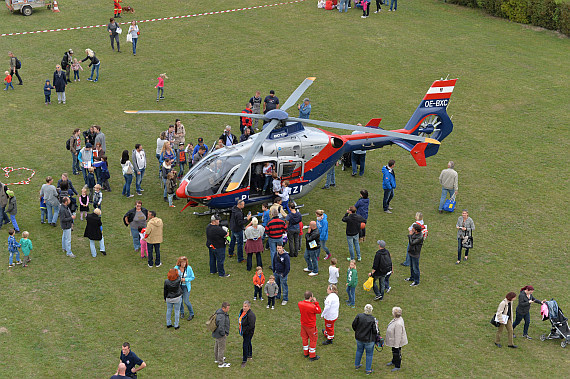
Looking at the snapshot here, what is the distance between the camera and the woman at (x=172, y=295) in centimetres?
1559

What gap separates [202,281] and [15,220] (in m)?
6.40

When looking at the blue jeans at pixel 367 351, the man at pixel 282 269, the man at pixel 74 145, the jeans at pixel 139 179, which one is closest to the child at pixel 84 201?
the jeans at pixel 139 179

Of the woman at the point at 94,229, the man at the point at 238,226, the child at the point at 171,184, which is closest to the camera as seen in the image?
the woman at the point at 94,229

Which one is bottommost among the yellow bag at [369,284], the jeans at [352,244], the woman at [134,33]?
the yellow bag at [369,284]

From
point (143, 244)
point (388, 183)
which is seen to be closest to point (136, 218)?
point (143, 244)

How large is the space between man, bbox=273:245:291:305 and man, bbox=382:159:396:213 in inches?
239

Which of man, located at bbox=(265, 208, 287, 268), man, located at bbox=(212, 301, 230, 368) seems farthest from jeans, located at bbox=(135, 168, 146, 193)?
man, located at bbox=(212, 301, 230, 368)

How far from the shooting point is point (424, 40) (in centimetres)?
3672

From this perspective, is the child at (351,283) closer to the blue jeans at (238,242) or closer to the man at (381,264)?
the man at (381,264)

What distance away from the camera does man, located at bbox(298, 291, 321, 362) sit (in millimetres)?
15086

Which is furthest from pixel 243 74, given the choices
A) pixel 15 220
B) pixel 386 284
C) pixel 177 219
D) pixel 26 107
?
pixel 386 284

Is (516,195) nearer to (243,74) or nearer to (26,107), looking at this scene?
(243,74)

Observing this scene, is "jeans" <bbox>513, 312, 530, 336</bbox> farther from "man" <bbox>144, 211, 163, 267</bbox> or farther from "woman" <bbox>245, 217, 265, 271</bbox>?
"man" <bbox>144, 211, 163, 267</bbox>

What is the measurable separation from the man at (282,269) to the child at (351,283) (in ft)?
5.11
